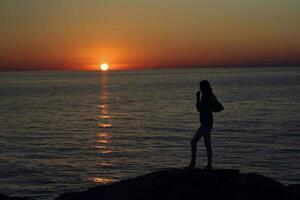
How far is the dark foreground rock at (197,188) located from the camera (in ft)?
41.2

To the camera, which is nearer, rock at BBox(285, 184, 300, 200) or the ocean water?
rock at BBox(285, 184, 300, 200)

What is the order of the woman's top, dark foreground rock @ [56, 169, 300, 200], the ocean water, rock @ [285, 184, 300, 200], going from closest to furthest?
1. dark foreground rock @ [56, 169, 300, 200]
2. rock @ [285, 184, 300, 200]
3. the woman's top
4. the ocean water

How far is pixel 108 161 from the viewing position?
32875 millimetres

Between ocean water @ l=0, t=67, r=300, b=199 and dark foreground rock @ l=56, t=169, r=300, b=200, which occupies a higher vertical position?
dark foreground rock @ l=56, t=169, r=300, b=200

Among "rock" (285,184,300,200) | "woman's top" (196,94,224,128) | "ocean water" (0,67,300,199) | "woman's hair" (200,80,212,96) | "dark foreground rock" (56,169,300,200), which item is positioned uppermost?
"woman's hair" (200,80,212,96)

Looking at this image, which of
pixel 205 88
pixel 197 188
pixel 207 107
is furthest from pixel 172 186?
pixel 205 88

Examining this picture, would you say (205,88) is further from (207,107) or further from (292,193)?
(292,193)

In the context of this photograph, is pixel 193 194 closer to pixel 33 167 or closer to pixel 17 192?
pixel 17 192

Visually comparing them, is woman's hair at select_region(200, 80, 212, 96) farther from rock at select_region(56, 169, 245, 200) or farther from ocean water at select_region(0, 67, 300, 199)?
ocean water at select_region(0, 67, 300, 199)

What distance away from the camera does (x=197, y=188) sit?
12734mm

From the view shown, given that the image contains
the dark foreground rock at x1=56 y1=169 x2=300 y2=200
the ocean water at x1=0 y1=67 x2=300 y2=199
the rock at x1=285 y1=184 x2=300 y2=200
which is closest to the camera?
the dark foreground rock at x1=56 y1=169 x2=300 y2=200

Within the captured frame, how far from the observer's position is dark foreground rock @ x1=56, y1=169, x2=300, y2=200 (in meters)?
12.6

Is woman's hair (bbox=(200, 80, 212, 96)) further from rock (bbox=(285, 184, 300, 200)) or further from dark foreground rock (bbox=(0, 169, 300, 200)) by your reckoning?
rock (bbox=(285, 184, 300, 200))

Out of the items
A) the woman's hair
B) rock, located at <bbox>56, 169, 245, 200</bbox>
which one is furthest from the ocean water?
the woman's hair
